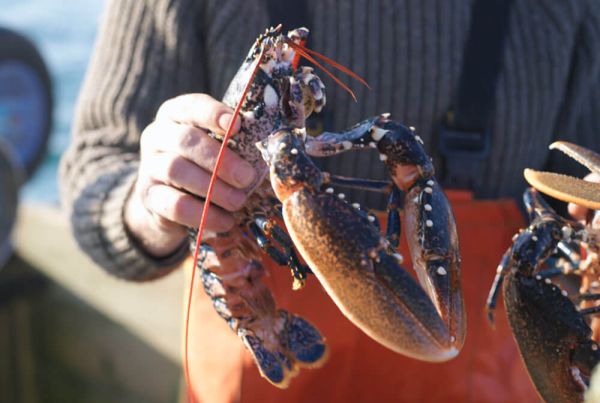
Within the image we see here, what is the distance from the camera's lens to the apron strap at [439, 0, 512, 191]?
4.09ft

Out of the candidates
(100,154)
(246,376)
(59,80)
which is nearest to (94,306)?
(100,154)

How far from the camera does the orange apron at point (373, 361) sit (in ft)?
3.79

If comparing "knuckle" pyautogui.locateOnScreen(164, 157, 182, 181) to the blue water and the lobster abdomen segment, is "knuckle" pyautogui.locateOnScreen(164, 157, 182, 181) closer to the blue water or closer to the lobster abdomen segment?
the lobster abdomen segment

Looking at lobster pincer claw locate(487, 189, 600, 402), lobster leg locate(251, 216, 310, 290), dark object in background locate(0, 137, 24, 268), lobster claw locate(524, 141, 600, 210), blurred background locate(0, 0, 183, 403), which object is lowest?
A: blurred background locate(0, 0, 183, 403)

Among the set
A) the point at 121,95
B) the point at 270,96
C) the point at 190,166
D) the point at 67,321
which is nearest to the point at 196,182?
the point at 190,166

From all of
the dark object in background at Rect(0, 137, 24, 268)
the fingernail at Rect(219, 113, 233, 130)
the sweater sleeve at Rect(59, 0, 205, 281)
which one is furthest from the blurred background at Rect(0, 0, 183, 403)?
the fingernail at Rect(219, 113, 233, 130)

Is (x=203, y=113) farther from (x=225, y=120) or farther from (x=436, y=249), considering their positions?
(x=436, y=249)

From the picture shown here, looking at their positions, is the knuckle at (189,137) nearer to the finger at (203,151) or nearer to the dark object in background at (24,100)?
the finger at (203,151)

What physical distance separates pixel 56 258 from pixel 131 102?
45.3 inches

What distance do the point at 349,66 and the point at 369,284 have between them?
0.73m

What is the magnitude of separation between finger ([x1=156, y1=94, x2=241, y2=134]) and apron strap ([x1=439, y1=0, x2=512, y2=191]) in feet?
1.77

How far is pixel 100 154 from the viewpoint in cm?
130

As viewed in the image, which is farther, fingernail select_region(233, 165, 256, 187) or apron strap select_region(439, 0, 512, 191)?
apron strap select_region(439, 0, 512, 191)

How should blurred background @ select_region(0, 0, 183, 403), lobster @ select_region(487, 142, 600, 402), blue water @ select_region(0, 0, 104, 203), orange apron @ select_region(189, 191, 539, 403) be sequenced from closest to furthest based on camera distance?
lobster @ select_region(487, 142, 600, 402), orange apron @ select_region(189, 191, 539, 403), blurred background @ select_region(0, 0, 183, 403), blue water @ select_region(0, 0, 104, 203)
